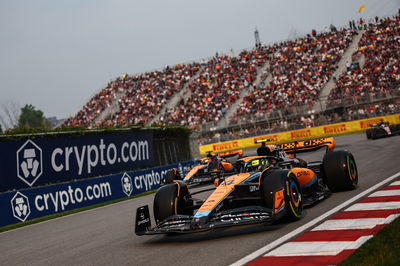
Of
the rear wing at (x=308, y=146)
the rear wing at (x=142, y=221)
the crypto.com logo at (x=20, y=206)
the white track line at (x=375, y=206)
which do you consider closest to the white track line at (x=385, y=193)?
the white track line at (x=375, y=206)

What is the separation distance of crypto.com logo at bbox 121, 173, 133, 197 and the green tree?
233 ft

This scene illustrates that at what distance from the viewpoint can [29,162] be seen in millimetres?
14969

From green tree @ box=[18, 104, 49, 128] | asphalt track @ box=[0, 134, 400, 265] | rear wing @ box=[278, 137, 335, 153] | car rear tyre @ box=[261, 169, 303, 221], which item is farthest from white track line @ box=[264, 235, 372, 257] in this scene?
green tree @ box=[18, 104, 49, 128]

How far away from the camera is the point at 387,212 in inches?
267

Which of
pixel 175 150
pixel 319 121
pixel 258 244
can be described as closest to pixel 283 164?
pixel 258 244

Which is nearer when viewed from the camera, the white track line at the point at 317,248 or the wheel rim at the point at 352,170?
the white track line at the point at 317,248

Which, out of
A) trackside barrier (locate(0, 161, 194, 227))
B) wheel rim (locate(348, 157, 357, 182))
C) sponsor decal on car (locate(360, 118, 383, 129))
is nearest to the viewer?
wheel rim (locate(348, 157, 357, 182))

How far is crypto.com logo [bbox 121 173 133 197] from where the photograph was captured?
17297 millimetres

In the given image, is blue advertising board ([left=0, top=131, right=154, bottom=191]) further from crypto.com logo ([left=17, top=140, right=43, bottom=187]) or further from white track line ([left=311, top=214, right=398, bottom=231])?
white track line ([left=311, top=214, right=398, bottom=231])

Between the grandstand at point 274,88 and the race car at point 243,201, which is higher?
the grandstand at point 274,88

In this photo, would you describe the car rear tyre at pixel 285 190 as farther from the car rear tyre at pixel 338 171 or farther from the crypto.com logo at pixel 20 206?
the crypto.com logo at pixel 20 206

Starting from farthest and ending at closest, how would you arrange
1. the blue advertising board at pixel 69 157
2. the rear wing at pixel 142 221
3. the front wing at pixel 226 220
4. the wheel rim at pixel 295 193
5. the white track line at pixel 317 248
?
the blue advertising board at pixel 69 157
the wheel rim at pixel 295 193
the rear wing at pixel 142 221
the front wing at pixel 226 220
the white track line at pixel 317 248

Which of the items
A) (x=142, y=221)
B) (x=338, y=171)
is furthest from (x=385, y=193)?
(x=142, y=221)

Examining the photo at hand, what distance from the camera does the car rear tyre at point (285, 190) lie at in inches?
273
